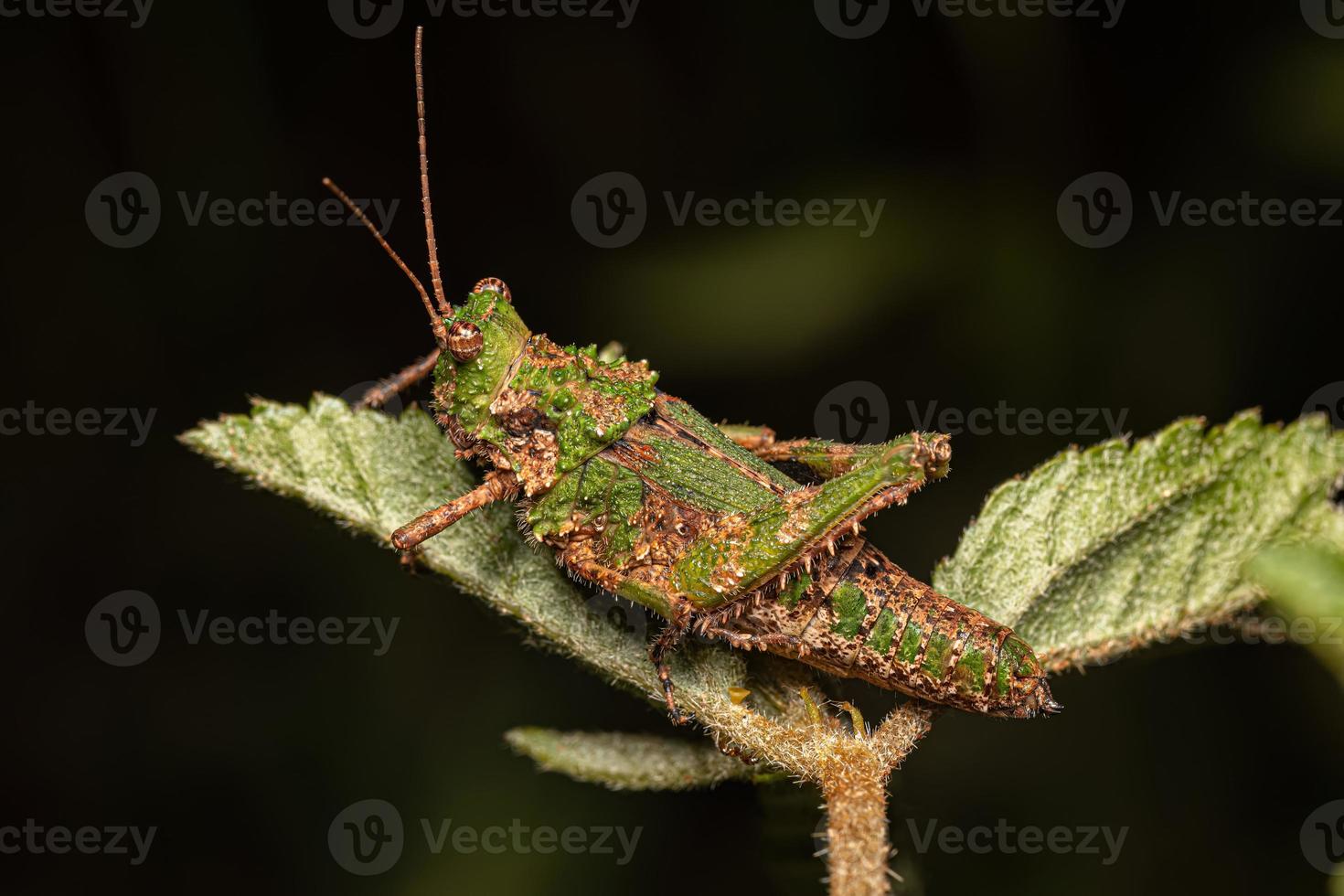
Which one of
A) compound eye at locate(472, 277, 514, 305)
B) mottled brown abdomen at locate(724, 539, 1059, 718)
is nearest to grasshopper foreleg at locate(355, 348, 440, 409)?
compound eye at locate(472, 277, 514, 305)

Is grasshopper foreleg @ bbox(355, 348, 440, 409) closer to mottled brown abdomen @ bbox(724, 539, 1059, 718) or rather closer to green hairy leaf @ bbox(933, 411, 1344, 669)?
mottled brown abdomen @ bbox(724, 539, 1059, 718)

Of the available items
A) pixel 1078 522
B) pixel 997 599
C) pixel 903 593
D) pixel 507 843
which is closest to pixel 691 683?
pixel 903 593

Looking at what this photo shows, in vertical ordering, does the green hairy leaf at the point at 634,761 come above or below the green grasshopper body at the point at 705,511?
below

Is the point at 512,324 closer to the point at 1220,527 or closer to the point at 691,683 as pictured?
the point at 691,683

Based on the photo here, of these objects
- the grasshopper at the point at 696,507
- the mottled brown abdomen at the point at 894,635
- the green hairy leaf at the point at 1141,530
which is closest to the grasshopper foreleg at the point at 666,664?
the grasshopper at the point at 696,507

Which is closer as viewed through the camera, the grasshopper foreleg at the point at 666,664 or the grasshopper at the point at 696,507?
the grasshopper foreleg at the point at 666,664

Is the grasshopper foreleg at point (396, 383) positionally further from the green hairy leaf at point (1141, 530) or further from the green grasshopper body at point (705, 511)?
the green hairy leaf at point (1141, 530)

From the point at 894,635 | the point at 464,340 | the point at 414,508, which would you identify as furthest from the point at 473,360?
the point at 894,635

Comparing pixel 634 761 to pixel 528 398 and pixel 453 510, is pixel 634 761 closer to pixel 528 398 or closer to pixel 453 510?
pixel 453 510
